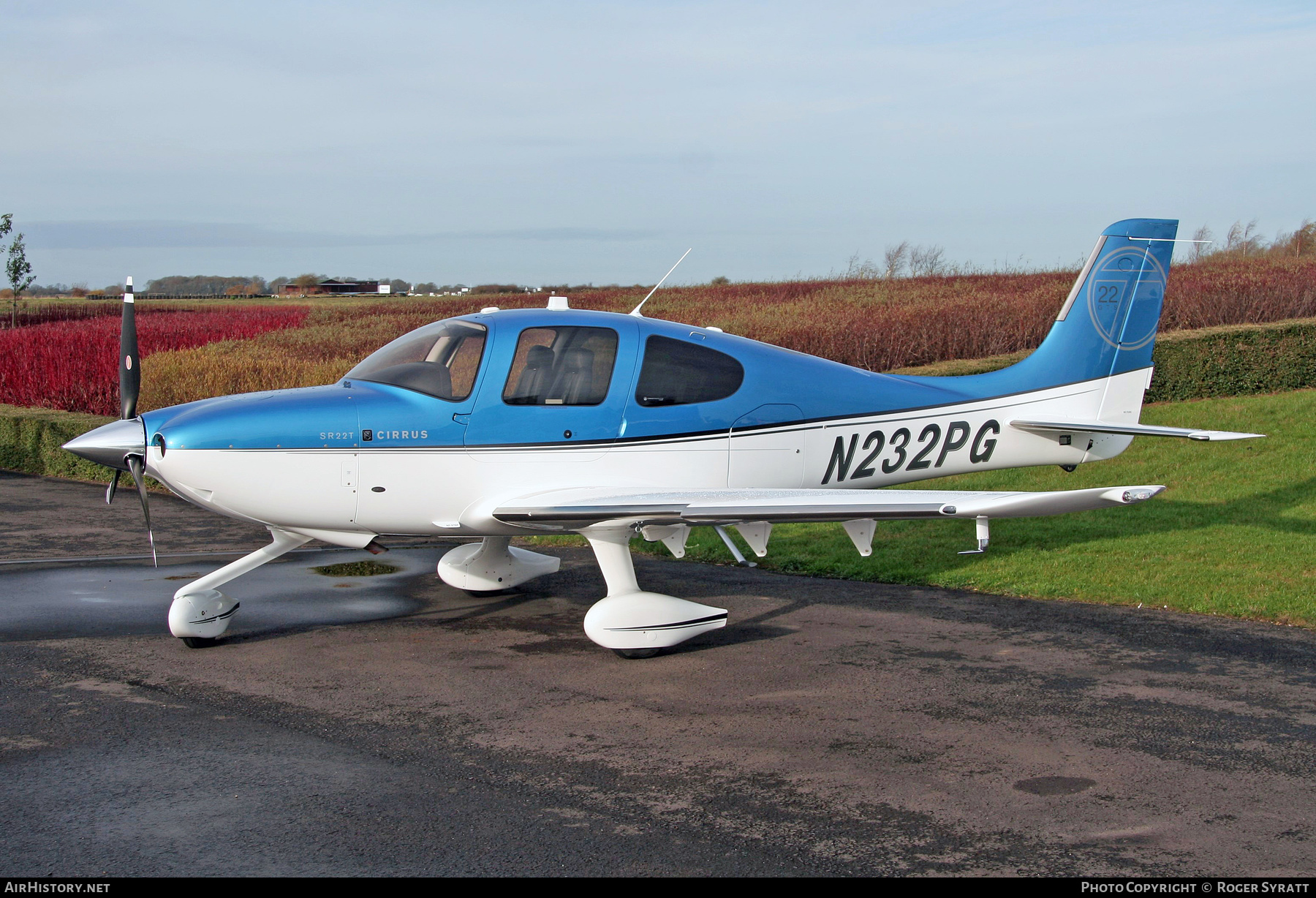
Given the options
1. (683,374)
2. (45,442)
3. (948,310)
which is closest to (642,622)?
(683,374)

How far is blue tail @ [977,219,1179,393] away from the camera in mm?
9898

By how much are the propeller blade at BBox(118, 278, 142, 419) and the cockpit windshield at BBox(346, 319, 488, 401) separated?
1499 millimetres

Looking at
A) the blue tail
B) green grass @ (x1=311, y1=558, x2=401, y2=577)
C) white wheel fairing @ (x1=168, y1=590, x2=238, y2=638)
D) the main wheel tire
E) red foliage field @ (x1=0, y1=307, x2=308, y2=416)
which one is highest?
the blue tail

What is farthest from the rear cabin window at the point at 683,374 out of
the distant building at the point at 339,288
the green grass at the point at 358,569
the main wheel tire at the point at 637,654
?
the distant building at the point at 339,288

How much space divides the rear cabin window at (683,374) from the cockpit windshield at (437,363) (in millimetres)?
1256

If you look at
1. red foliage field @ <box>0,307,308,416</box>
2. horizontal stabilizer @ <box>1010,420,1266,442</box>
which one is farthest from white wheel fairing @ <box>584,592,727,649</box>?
red foliage field @ <box>0,307,308,416</box>

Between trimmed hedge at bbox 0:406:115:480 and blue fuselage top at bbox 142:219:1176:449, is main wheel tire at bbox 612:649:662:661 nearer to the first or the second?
blue fuselage top at bbox 142:219:1176:449

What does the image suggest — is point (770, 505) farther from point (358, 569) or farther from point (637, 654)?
point (358, 569)

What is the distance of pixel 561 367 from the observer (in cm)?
780

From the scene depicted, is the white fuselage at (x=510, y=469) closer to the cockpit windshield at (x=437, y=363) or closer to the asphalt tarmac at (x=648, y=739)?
the cockpit windshield at (x=437, y=363)

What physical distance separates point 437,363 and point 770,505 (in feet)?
8.85

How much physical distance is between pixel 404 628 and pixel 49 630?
2.64m

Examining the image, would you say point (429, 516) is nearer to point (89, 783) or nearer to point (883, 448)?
point (89, 783)
